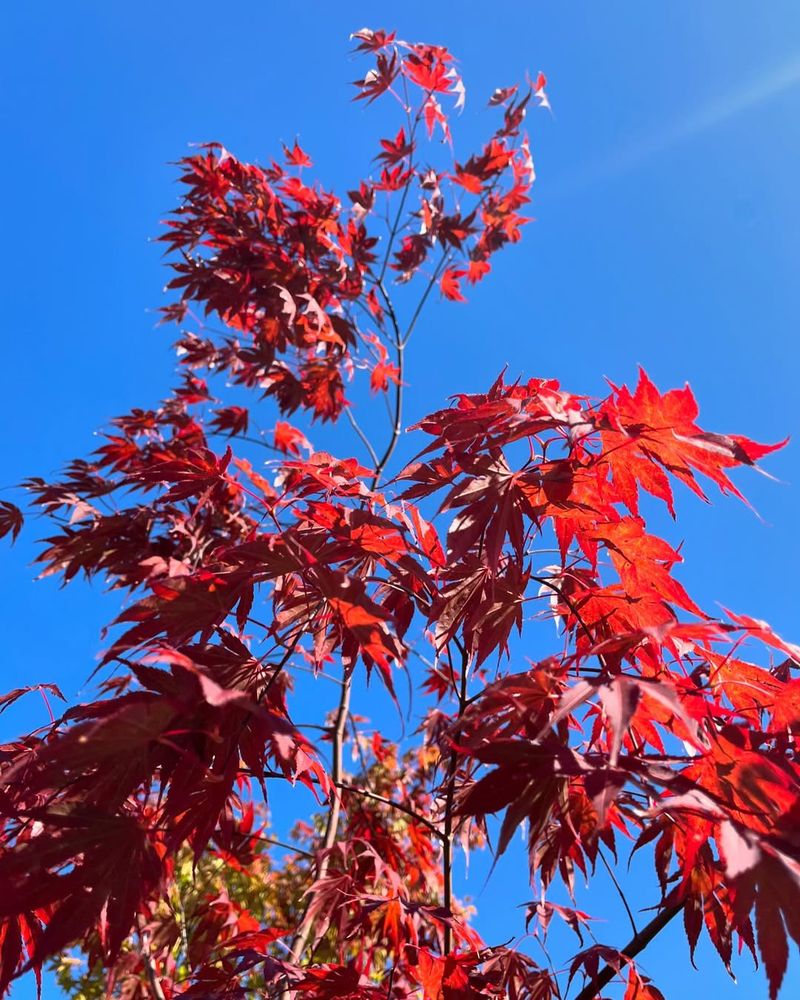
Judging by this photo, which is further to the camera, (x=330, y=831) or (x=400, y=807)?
(x=330, y=831)

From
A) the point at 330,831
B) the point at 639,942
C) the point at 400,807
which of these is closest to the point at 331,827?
the point at 330,831

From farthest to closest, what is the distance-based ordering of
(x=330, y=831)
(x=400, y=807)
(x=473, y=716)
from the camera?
(x=330, y=831), (x=400, y=807), (x=473, y=716)

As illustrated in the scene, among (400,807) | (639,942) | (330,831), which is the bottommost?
(639,942)

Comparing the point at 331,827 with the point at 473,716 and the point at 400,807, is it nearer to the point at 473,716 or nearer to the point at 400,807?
the point at 400,807

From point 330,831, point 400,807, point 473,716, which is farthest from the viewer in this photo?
point 330,831

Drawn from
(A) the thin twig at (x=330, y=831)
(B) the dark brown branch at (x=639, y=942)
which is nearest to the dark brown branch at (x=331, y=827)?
(A) the thin twig at (x=330, y=831)

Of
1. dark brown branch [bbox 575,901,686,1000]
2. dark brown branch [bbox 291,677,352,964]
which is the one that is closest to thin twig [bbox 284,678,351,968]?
dark brown branch [bbox 291,677,352,964]

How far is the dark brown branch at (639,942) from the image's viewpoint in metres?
1.30

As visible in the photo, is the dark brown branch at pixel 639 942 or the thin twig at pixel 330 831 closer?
the dark brown branch at pixel 639 942

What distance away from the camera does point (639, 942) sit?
1340 mm

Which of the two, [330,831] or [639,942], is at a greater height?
[330,831]

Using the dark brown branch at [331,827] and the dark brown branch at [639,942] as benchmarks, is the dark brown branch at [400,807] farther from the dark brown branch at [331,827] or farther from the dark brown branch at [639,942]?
the dark brown branch at [639,942]

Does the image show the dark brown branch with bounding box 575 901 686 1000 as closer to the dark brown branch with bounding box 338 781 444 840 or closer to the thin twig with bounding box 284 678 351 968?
the dark brown branch with bounding box 338 781 444 840

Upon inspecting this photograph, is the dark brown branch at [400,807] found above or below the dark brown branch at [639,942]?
above
